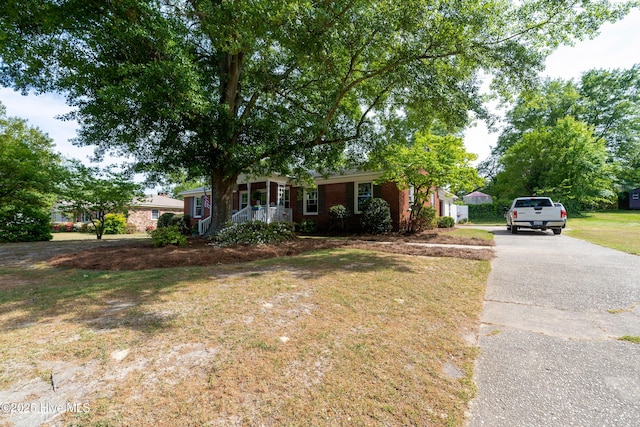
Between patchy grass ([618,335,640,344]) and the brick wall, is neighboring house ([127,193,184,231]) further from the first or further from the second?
patchy grass ([618,335,640,344])

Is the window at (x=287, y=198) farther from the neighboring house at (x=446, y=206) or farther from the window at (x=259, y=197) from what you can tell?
the neighboring house at (x=446, y=206)

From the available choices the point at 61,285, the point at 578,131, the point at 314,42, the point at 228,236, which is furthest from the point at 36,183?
the point at 578,131

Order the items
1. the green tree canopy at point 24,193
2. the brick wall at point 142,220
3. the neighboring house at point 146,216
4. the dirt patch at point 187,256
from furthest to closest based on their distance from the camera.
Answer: the neighboring house at point 146,216
the brick wall at point 142,220
the green tree canopy at point 24,193
the dirt patch at point 187,256

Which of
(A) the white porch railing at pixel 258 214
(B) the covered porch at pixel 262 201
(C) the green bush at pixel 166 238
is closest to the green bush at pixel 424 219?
(B) the covered porch at pixel 262 201

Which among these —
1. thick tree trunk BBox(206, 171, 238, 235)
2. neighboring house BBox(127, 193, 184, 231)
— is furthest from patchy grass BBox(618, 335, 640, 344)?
neighboring house BBox(127, 193, 184, 231)

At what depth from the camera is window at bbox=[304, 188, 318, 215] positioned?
1695 centimetres

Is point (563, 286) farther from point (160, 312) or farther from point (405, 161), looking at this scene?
point (405, 161)

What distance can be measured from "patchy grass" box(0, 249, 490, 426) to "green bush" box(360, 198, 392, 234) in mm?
8912

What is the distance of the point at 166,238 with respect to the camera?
31.0 feet

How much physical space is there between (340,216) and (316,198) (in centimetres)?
280

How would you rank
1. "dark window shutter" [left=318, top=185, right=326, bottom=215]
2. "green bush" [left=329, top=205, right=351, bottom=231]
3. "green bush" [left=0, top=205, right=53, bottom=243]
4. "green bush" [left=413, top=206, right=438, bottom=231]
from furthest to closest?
"dark window shutter" [left=318, top=185, right=326, bottom=215]
"green bush" [left=329, top=205, right=351, bottom=231]
"green bush" [left=413, top=206, right=438, bottom=231]
"green bush" [left=0, top=205, right=53, bottom=243]

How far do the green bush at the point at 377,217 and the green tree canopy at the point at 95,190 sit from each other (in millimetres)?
11292

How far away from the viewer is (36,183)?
12719 millimetres

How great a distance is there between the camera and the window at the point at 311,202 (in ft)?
55.6
